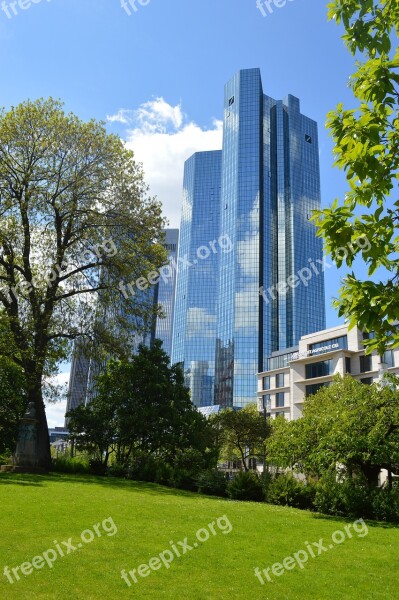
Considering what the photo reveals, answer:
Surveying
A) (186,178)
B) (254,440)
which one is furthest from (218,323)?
(254,440)

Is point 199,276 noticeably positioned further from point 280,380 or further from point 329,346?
point 329,346

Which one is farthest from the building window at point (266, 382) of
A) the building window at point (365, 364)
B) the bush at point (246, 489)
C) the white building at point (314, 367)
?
the bush at point (246, 489)

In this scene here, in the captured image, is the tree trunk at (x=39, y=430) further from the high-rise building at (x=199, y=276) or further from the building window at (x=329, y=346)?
the high-rise building at (x=199, y=276)

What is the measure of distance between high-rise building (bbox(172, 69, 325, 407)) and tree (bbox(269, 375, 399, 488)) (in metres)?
108

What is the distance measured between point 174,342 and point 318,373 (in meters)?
87.0

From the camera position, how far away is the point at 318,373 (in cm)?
7344

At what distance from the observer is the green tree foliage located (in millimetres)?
32188

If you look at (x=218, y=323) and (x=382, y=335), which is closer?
(x=382, y=335)

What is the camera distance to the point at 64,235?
A: 91.3 feet

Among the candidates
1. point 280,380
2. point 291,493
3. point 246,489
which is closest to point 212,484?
point 246,489

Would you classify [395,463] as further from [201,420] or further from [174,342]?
[174,342]

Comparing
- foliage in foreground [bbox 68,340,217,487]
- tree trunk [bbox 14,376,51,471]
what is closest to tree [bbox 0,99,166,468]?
tree trunk [bbox 14,376,51,471]

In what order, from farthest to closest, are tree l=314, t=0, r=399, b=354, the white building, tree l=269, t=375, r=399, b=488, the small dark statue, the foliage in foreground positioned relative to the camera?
the white building
the foliage in foreground
the small dark statue
tree l=269, t=375, r=399, b=488
tree l=314, t=0, r=399, b=354

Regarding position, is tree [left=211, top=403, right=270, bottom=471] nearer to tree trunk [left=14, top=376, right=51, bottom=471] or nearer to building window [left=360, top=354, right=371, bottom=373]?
tree trunk [left=14, top=376, right=51, bottom=471]
